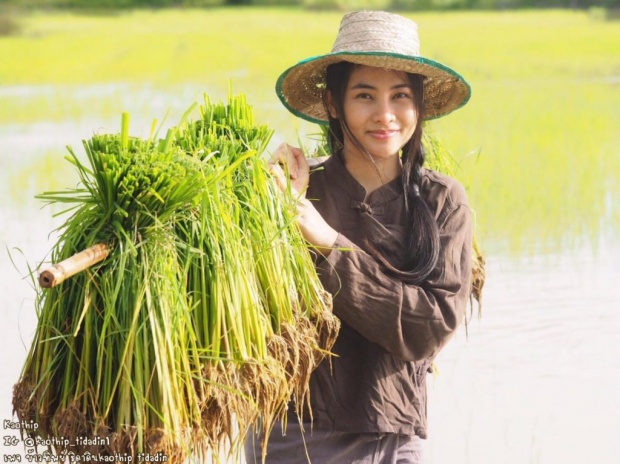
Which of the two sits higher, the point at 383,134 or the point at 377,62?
the point at 377,62

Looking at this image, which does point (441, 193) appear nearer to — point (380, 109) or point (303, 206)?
point (380, 109)

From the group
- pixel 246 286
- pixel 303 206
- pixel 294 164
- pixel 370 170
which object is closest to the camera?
pixel 246 286

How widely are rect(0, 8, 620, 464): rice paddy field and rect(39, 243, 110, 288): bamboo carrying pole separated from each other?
14 cm

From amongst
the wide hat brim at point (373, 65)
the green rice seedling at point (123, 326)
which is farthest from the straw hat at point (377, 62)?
the green rice seedling at point (123, 326)

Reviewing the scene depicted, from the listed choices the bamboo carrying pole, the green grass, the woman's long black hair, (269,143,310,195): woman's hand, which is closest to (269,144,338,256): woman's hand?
(269,143,310,195): woman's hand

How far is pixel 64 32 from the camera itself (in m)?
14.7

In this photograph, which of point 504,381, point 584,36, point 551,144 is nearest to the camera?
point 504,381

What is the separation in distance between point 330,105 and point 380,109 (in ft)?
0.60

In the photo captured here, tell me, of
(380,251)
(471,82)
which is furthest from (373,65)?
(471,82)

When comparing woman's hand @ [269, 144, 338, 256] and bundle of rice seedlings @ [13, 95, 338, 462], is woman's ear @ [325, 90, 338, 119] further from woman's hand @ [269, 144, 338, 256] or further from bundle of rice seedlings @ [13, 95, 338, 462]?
bundle of rice seedlings @ [13, 95, 338, 462]

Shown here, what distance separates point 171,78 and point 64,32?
153 inches

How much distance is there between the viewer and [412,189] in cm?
213

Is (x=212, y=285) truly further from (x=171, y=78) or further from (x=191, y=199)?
(x=171, y=78)

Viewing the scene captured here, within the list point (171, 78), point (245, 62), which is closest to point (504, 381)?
point (171, 78)
